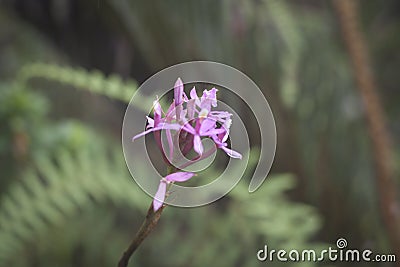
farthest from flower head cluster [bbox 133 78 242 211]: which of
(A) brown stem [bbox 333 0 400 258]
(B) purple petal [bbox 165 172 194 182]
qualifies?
(A) brown stem [bbox 333 0 400 258]

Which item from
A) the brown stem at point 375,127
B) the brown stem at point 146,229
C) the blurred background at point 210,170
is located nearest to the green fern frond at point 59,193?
the blurred background at point 210,170

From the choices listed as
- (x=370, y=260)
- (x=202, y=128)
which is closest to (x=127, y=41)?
(x=370, y=260)

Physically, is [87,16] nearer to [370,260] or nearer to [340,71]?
[340,71]

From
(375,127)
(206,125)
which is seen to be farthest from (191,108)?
(375,127)

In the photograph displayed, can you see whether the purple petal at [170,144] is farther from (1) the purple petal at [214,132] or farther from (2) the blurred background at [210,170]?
(2) the blurred background at [210,170]

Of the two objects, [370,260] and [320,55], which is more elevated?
Answer: [320,55]

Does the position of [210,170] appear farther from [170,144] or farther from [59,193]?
[170,144]
